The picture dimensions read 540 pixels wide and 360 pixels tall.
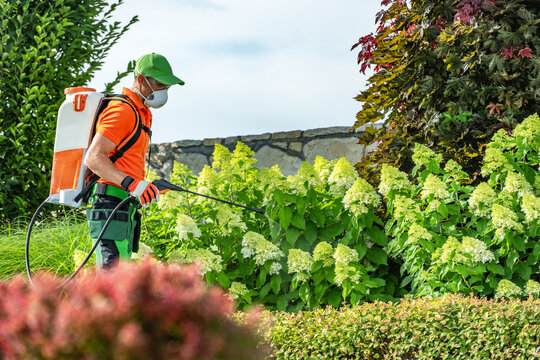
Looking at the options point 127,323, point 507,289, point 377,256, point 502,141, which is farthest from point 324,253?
point 127,323

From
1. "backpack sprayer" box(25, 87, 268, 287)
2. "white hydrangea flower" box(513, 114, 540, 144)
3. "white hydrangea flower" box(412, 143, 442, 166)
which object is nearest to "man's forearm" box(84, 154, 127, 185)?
"backpack sprayer" box(25, 87, 268, 287)

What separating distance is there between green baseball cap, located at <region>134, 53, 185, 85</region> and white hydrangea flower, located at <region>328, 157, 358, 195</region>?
6.04 feet

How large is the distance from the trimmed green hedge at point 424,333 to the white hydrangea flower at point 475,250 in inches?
23.7

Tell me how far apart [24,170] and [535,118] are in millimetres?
5992

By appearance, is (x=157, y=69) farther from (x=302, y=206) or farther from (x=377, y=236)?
(x=377, y=236)

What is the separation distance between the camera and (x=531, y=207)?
4.74m

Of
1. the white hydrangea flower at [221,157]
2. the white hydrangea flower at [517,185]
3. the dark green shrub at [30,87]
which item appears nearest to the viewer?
the white hydrangea flower at [517,185]

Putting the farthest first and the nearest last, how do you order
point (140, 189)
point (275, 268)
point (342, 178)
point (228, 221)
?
point (342, 178)
point (228, 221)
point (275, 268)
point (140, 189)

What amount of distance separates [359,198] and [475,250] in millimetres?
1030

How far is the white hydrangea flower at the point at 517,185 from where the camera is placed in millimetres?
4945

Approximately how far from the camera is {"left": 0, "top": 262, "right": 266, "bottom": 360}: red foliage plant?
5.95ft

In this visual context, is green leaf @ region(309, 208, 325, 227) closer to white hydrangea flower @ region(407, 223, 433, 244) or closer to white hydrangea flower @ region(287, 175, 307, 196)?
white hydrangea flower @ region(287, 175, 307, 196)

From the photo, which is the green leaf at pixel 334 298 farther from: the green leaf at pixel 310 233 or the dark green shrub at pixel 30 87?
the dark green shrub at pixel 30 87

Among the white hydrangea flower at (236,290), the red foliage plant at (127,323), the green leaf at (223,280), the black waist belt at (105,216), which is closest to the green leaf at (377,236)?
the white hydrangea flower at (236,290)
